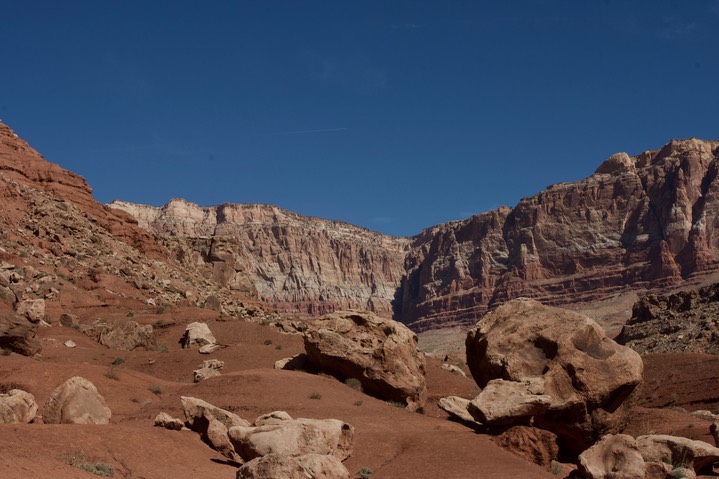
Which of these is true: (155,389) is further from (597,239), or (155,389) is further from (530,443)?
(597,239)

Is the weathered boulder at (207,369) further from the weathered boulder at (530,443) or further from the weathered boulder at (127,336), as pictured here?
the weathered boulder at (530,443)

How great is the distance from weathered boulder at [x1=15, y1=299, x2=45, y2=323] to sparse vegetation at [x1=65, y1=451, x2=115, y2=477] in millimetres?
17933

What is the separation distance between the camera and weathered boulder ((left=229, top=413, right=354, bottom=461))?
14.6m

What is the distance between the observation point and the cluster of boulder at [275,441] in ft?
40.9

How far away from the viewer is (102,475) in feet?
39.9

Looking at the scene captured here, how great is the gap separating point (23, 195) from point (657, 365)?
140 feet

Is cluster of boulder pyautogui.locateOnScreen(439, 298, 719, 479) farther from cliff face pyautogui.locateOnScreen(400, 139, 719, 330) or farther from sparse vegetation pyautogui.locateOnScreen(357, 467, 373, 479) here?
cliff face pyautogui.locateOnScreen(400, 139, 719, 330)

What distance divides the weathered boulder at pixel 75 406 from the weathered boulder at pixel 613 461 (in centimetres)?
1060

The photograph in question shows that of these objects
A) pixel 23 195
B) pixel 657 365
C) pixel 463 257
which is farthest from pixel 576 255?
pixel 23 195

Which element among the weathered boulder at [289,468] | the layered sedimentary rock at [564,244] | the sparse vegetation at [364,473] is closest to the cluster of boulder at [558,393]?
the sparse vegetation at [364,473]

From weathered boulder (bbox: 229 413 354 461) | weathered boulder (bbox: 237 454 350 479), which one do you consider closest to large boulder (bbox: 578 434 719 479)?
weathered boulder (bbox: 229 413 354 461)

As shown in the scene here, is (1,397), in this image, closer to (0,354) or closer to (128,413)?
(128,413)

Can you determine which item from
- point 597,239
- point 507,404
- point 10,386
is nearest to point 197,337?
point 10,386

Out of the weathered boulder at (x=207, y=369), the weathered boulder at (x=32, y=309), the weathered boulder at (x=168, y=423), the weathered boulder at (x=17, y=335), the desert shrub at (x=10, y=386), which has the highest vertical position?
the weathered boulder at (x=32, y=309)
